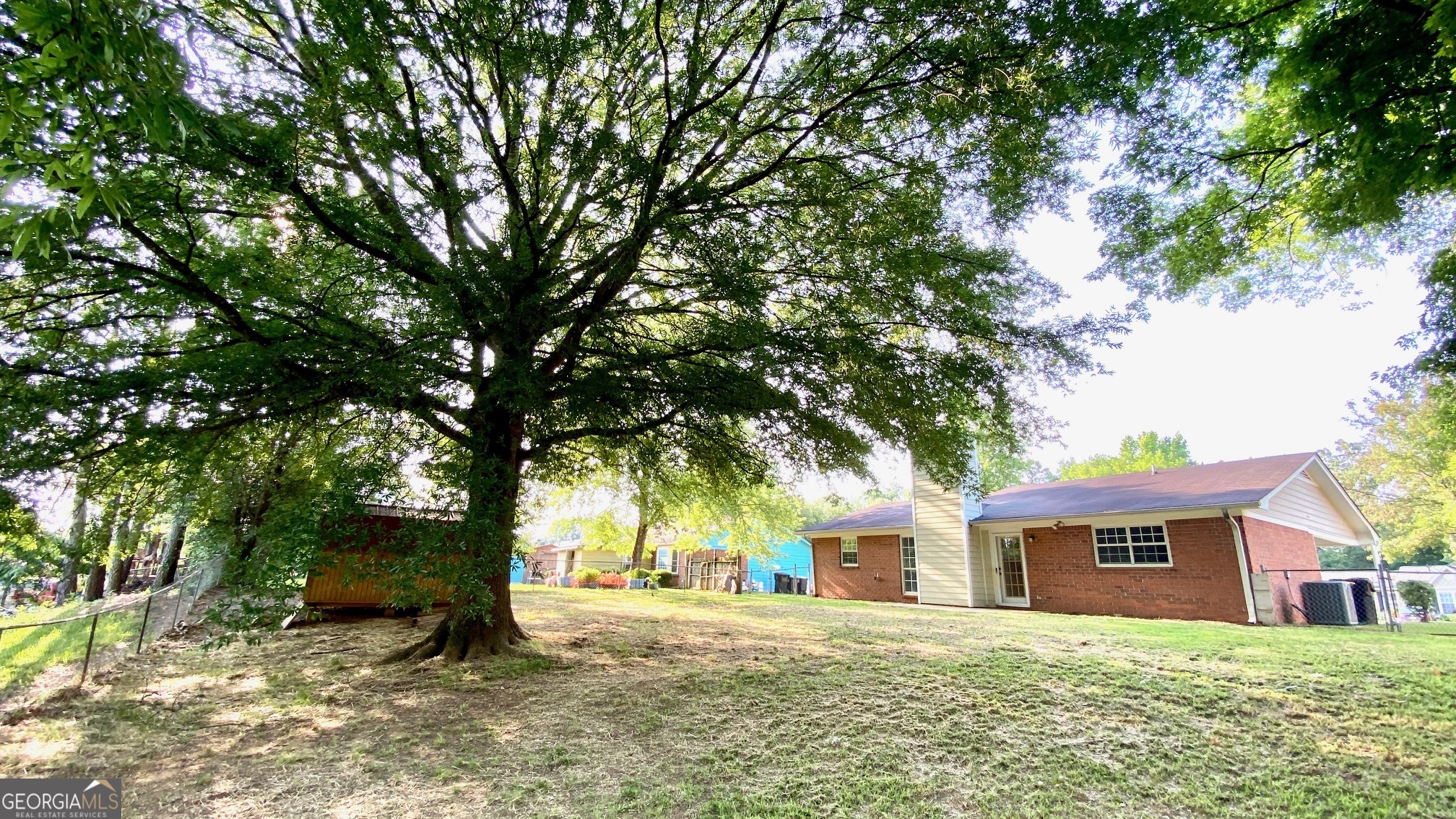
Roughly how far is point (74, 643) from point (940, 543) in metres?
17.2

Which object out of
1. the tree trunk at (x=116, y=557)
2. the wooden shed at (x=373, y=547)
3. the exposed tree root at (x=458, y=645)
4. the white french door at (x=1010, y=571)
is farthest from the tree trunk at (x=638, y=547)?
the wooden shed at (x=373, y=547)

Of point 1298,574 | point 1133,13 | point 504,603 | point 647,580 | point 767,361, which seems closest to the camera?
point 1133,13

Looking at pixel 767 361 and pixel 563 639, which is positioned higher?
pixel 767 361

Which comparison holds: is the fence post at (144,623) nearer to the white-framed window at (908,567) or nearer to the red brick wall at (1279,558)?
the white-framed window at (908,567)

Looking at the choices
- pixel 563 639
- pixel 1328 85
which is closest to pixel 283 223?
pixel 563 639

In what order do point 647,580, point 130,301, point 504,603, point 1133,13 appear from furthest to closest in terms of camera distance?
point 647,580 < point 504,603 < point 130,301 < point 1133,13

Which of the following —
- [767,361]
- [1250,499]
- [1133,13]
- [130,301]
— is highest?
[1133,13]

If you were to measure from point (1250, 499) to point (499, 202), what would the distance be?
50.0 feet

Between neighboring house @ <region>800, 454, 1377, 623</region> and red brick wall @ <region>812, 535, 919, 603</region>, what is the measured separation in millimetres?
48

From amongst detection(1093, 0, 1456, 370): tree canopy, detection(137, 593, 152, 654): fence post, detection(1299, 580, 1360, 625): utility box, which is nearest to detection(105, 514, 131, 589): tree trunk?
detection(137, 593, 152, 654): fence post

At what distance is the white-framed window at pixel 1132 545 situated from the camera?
13.6m

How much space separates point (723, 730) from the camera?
15.8 feet

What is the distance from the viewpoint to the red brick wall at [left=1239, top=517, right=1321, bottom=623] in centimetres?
1232

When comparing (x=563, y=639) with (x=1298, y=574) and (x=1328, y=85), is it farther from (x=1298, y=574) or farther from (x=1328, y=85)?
(x=1298, y=574)
